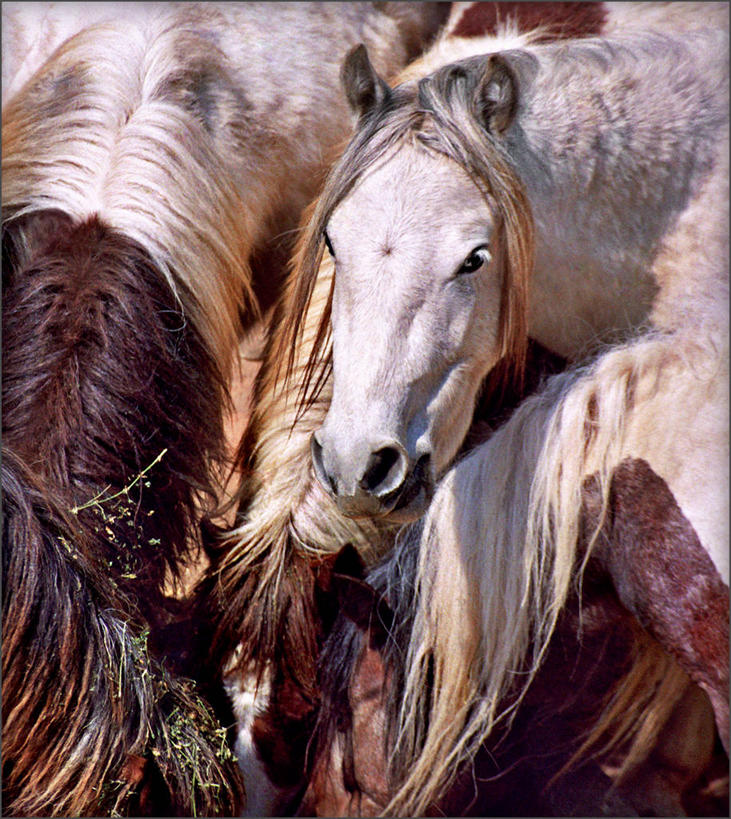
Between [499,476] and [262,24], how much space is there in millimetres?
1363

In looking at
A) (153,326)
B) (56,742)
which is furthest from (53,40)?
(56,742)

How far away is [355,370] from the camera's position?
1445mm

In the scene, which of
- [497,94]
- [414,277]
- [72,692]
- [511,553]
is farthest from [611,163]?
[72,692]

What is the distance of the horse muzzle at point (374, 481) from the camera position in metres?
1.39

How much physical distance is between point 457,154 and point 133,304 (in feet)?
2.34

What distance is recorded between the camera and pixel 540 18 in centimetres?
228

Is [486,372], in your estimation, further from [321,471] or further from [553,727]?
[553,727]

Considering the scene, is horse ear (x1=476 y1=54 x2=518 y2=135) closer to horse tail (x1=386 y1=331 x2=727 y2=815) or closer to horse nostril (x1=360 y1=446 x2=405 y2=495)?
horse tail (x1=386 y1=331 x2=727 y2=815)

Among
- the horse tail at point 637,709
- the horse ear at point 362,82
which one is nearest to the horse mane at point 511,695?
the horse tail at point 637,709

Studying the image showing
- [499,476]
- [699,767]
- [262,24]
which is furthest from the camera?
[262,24]

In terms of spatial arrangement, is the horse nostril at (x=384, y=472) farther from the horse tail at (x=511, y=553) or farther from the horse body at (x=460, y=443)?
the horse tail at (x=511, y=553)

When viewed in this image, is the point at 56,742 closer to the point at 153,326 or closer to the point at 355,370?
the point at 355,370

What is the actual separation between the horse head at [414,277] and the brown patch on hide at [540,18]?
71 centimetres

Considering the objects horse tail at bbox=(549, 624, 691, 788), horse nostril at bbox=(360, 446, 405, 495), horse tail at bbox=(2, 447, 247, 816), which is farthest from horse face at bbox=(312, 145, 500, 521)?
horse tail at bbox=(549, 624, 691, 788)
